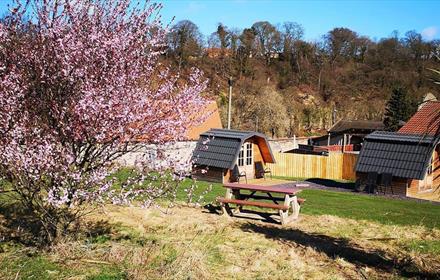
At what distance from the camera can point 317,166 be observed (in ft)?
103

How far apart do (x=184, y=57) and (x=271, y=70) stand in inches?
794

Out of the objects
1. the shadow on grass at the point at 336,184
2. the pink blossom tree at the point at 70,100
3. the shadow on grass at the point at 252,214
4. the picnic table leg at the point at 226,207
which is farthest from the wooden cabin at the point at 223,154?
the pink blossom tree at the point at 70,100

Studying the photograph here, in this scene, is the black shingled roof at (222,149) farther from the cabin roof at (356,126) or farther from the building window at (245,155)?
the cabin roof at (356,126)

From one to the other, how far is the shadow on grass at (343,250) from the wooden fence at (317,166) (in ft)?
68.6

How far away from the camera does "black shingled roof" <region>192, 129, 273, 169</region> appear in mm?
22744

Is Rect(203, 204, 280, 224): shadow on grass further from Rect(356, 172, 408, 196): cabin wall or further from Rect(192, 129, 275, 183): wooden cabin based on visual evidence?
Rect(356, 172, 408, 196): cabin wall

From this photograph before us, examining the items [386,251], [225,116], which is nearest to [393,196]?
[386,251]

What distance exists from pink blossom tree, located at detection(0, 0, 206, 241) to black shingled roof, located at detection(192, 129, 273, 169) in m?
15.0

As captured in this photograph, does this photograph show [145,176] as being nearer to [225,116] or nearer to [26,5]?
[26,5]

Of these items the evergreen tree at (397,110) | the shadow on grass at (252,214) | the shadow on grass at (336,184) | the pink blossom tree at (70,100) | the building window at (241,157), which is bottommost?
the shadow on grass at (336,184)

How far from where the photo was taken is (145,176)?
25.2 feet

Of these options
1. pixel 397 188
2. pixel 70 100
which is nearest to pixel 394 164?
pixel 397 188

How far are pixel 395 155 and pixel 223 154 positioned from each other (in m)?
8.66

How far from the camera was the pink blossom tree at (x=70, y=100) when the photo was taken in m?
6.72
